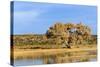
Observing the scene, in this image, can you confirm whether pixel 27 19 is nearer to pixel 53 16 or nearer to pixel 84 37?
pixel 53 16

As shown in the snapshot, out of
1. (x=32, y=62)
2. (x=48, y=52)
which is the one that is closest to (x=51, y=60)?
(x=48, y=52)

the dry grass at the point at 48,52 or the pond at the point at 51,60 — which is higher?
the dry grass at the point at 48,52

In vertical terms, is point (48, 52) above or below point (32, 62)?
above

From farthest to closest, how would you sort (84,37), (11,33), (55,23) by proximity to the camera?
(84,37) < (55,23) < (11,33)

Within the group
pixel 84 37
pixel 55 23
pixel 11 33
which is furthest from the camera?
pixel 84 37

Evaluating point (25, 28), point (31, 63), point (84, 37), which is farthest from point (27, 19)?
point (84, 37)

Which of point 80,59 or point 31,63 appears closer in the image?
point 31,63

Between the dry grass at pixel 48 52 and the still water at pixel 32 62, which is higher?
the dry grass at pixel 48 52

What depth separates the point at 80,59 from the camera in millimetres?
2879

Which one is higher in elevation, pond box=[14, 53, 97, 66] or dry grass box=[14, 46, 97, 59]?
dry grass box=[14, 46, 97, 59]

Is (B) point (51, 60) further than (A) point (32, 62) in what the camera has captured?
Yes

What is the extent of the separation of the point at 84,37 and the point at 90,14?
0.35 m

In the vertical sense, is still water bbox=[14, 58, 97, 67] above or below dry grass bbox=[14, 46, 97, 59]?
below

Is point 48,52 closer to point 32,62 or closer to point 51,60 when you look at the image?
point 51,60
